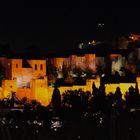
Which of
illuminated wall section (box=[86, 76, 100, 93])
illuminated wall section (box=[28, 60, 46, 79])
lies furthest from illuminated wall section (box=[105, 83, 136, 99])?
illuminated wall section (box=[28, 60, 46, 79])

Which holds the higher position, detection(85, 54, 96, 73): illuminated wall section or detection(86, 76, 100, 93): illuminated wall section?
detection(85, 54, 96, 73): illuminated wall section

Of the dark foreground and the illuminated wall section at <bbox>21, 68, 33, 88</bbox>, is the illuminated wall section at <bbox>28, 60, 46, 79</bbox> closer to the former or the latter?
the illuminated wall section at <bbox>21, 68, 33, 88</bbox>

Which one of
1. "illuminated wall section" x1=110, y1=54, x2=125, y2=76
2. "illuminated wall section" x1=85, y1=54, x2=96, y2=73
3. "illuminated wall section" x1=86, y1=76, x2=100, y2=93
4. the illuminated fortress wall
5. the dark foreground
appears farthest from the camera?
"illuminated wall section" x1=85, y1=54, x2=96, y2=73

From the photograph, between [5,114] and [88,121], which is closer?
[88,121]

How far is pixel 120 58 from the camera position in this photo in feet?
222

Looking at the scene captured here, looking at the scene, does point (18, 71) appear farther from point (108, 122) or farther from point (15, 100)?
point (108, 122)

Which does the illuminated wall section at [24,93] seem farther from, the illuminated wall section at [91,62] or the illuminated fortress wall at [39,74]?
the illuminated wall section at [91,62]

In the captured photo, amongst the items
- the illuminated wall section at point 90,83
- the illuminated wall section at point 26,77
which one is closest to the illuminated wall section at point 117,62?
the illuminated wall section at point 90,83

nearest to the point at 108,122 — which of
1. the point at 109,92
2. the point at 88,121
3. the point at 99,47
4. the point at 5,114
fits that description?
the point at 88,121

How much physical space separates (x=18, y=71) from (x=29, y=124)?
72.9 ft

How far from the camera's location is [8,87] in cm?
6094

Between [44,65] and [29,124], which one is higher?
[44,65]

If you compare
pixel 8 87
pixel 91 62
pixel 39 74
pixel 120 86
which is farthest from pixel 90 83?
pixel 91 62

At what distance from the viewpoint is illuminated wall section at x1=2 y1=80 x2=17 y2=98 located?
198 feet
